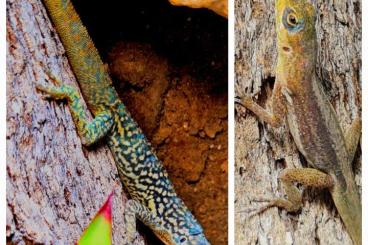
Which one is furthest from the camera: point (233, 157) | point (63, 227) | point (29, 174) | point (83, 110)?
point (233, 157)

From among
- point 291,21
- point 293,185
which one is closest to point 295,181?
point 293,185

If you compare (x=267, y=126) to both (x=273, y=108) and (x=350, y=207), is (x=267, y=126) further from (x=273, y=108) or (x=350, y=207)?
(x=350, y=207)

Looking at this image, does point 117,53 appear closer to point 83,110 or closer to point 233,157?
point 83,110

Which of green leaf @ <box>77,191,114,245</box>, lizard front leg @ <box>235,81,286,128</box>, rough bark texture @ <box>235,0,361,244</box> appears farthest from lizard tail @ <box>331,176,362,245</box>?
green leaf @ <box>77,191,114,245</box>

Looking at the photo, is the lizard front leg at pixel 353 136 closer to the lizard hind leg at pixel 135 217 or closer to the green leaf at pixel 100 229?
the lizard hind leg at pixel 135 217

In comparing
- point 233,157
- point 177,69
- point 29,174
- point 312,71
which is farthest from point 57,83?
point 312,71

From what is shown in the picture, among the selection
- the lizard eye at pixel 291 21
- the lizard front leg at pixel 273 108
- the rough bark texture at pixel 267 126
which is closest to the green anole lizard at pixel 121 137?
the rough bark texture at pixel 267 126

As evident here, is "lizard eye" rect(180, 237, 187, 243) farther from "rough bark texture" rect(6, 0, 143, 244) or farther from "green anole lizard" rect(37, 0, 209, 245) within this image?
"rough bark texture" rect(6, 0, 143, 244)
